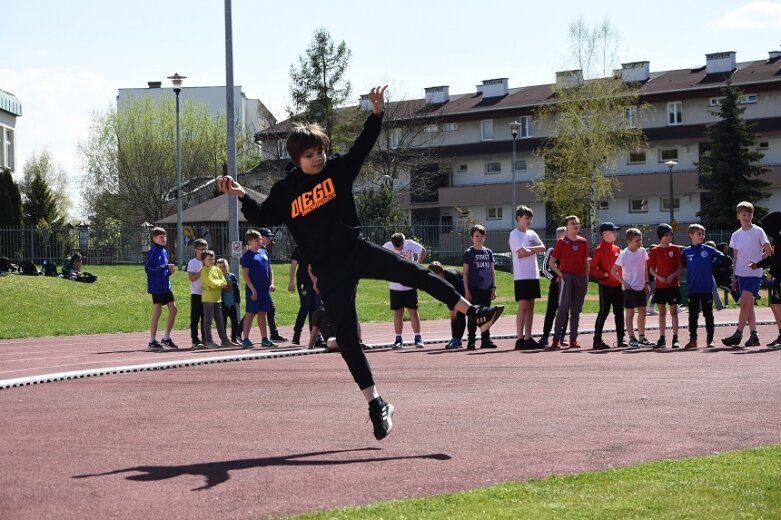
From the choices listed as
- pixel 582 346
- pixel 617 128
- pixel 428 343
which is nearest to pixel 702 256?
pixel 582 346

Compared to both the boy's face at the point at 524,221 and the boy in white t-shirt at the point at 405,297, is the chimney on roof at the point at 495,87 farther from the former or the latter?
the boy's face at the point at 524,221

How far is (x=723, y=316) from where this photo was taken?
2570cm

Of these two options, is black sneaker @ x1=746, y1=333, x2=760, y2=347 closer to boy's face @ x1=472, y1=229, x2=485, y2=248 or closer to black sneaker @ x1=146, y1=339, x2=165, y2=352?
boy's face @ x1=472, y1=229, x2=485, y2=248

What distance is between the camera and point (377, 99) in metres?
7.80

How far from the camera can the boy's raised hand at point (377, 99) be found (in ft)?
25.4

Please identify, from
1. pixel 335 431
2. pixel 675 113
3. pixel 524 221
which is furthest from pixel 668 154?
pixel 335 431

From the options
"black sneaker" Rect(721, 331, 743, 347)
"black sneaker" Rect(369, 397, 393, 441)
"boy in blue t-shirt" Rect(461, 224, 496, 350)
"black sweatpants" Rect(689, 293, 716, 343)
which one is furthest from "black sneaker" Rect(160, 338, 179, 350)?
"black sneaker" Rect(369, 397, 393, 441)

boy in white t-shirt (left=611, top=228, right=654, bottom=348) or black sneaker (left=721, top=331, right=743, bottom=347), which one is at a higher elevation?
boy in white t-shirt (left=611, top=228, right=654, bottom=348)

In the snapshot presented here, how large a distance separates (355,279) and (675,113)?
68.2m

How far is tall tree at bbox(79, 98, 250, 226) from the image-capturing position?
74.4m

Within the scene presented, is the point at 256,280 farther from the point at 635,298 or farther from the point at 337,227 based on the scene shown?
the point at 337,227

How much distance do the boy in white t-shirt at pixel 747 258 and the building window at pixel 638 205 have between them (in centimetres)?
5872

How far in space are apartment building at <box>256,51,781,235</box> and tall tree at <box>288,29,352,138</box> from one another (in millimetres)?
3383

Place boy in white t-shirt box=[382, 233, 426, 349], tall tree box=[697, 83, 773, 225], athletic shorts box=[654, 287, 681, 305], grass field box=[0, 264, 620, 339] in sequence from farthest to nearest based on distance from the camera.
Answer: tall tree box=[697, 83, 773, 225] → grass field box=[0, 264, 620, 339] → boy in white t-shirt box=[382, 233, 426, 349] → athletic shorts box=[654, 287, 681, 305]
